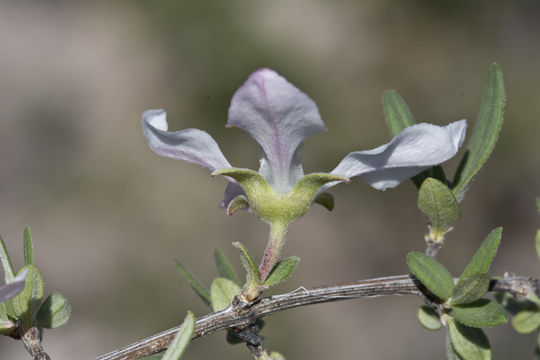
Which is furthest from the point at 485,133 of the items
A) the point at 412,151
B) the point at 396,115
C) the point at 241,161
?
the point at 241,161

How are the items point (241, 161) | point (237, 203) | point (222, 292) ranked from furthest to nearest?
point (241, 161)
point (222, 292)
point (237, 203)

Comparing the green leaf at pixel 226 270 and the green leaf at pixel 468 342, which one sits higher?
the green leaf at pixel 226 270

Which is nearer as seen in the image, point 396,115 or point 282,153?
point 282,153

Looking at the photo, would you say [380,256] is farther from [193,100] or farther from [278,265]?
[278,265]

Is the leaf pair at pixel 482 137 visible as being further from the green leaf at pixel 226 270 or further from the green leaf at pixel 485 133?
the green leaf at pixel 226 270

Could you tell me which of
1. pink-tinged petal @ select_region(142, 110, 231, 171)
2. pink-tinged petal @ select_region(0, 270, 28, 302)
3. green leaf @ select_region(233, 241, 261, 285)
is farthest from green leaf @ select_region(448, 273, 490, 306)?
pink-tinged petal @ select_region(0, 270, 28, 302)

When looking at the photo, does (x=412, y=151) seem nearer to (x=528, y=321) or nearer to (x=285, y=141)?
(x=285, y=141)

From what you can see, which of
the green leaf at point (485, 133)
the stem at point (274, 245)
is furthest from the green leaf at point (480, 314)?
the stem at point (274, 245)

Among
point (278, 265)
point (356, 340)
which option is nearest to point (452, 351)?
point (278, 265)
